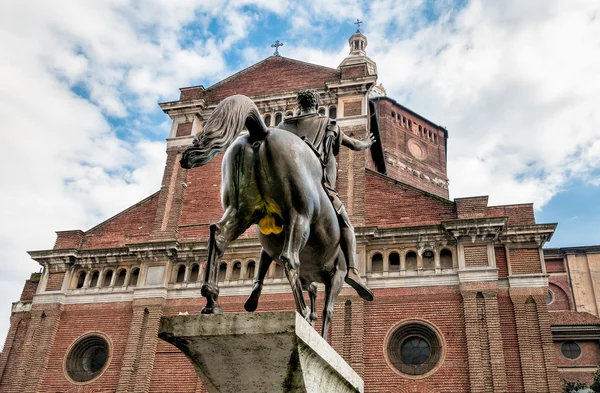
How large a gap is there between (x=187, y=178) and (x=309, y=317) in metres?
18.6

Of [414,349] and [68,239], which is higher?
[68,239]

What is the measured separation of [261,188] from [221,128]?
0.71 meters

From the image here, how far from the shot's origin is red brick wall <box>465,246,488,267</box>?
59.5 feet

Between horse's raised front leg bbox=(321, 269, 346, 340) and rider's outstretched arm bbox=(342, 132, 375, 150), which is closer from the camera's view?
horse's raised front leg bbox=(321, 269, 346, 340)

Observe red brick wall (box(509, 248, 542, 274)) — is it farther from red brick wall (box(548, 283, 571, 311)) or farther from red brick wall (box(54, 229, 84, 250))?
red brick wall (box(548, 283, 571, 311))

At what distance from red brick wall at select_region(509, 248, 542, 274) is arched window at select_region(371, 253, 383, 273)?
4.16m

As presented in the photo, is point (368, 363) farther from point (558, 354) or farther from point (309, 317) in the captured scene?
point (558, 354)

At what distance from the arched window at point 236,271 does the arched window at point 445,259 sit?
7.07 metres

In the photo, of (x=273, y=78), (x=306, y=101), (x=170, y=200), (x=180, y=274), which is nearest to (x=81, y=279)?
(x=180, y=274)

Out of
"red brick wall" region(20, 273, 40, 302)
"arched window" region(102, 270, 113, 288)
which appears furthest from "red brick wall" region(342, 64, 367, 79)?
"red brick wall" region(20, 273, 40, 302)

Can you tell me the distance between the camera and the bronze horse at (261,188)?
475 centimetres

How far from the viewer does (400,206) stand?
20062 millimetres

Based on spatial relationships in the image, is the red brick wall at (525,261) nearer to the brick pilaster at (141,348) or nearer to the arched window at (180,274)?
the arched window at (180,274)

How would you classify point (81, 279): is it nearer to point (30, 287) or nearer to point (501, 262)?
point (30, 287)
